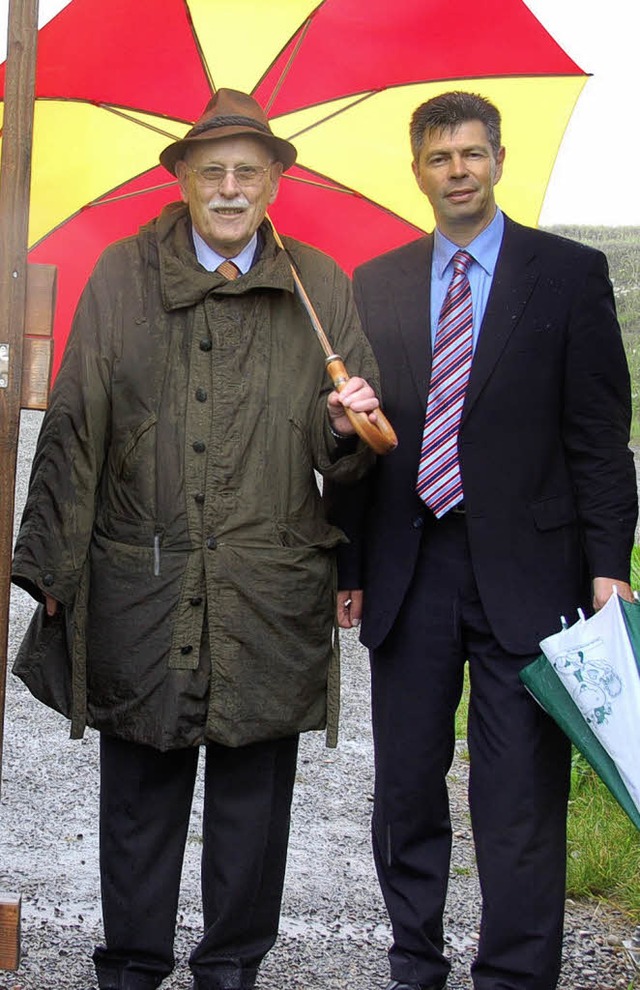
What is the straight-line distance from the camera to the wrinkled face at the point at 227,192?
344cm

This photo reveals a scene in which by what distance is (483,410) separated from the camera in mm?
3629

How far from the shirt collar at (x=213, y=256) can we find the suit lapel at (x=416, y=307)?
452mm

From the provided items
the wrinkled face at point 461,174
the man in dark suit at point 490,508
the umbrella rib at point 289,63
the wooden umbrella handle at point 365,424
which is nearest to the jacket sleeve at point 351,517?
the man in dark suit at point 490,508

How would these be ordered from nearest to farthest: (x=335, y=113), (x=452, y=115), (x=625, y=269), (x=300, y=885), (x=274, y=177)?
(x=274, y=177) → (x=452, y=115) → (x=335, y=113) → (x=300, y=885) → (x=625, y=269)

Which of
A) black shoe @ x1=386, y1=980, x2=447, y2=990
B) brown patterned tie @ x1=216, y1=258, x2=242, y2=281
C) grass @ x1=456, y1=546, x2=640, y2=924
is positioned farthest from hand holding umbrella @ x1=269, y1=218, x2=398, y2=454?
grass @ x1=456, y1=546, x2=640, y2=924

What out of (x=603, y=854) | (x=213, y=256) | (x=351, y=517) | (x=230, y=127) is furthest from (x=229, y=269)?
(x=603, y=854)

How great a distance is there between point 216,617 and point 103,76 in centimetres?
147

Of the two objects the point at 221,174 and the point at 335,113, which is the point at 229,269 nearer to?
the point at 221,174

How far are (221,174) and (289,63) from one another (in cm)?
55

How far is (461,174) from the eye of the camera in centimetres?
363

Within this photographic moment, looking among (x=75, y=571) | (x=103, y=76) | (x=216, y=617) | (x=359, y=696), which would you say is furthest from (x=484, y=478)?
(x=359, y=696)

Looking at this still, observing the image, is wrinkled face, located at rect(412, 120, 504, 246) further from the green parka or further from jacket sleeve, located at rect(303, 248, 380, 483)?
the green parka

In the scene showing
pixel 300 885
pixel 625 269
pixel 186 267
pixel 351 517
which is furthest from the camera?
pixel 625 269

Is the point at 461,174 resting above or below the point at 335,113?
below
